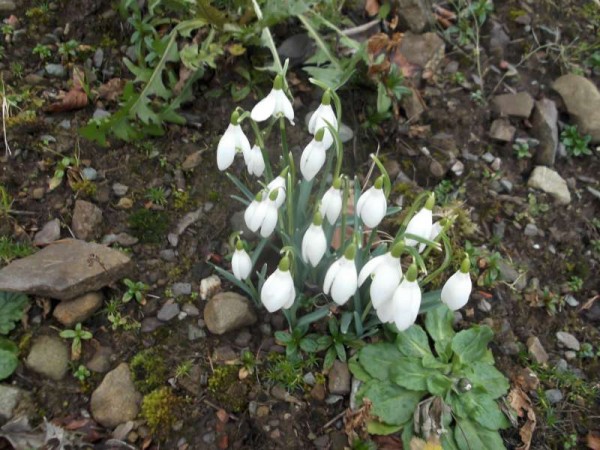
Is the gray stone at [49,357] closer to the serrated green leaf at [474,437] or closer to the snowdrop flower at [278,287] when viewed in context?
the snowdrop flower at [278,287]

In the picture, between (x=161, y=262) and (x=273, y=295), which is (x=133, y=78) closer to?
(x=161, y=262)

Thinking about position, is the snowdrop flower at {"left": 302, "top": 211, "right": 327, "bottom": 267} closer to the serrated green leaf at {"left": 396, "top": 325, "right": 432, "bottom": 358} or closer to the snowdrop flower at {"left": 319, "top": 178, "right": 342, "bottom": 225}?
the snowdrop flower at {"left": 319, "top": 178, "right": 342, "bottom": 225}

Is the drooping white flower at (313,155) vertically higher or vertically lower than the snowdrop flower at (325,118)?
lower

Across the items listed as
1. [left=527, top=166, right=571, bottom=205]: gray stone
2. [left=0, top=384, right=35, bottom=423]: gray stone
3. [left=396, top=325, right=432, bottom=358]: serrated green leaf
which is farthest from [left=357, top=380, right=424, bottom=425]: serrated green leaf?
[left=527, top=166, right=571, bottom=205]: gray stone

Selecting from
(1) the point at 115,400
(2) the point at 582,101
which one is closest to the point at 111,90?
(1) the point at 115,400

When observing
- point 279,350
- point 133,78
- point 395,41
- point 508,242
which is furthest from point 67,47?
point 508,242

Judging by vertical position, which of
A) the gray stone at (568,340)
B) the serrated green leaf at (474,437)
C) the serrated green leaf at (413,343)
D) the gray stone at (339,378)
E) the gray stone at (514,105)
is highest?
the gray stone at (514,105)

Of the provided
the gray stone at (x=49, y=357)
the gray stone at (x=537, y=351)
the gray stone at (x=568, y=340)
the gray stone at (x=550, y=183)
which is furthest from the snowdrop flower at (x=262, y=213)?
the gray stone at (x=550, y=183)
